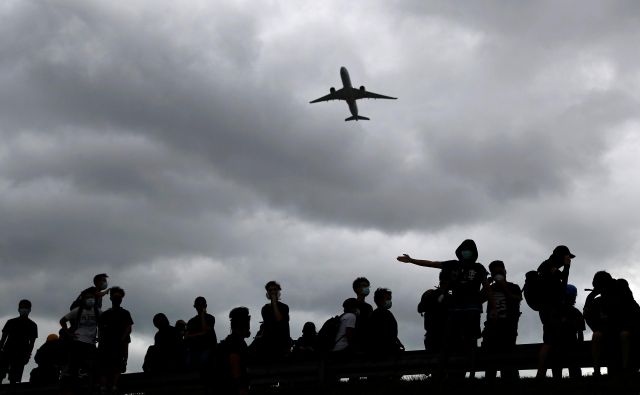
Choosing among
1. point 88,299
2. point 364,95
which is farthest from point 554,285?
point 364,95

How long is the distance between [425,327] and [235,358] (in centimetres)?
573

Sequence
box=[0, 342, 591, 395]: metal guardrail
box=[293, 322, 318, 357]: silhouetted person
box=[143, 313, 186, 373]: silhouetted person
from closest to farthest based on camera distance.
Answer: box=[0, 342, 591, 395]: metal guardrail < box=[293, 322, 318, 357]: silhouetted person < box=[143, 313, 186, 373]: silhouetted person

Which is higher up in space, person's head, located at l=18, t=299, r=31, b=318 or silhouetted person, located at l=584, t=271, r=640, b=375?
person's head, located at l=18, t=299, r=31, b=318

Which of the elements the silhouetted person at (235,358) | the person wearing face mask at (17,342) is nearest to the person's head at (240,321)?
the silhouetted person at (235,358)

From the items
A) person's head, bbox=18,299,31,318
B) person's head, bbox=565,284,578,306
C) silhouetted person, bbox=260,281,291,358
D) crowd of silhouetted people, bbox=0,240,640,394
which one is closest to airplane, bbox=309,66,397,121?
person's head, bbox=18,299,31,318

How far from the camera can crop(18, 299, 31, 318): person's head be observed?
1870 centimetres

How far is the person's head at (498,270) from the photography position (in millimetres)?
14844

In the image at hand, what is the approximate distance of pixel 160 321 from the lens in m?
17.0

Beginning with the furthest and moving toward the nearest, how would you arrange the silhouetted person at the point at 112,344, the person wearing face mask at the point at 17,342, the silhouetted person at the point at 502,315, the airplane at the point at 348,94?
the airplane at the point at 348,94 < the person wearing face mask at the point at 17,342 < the silhouetted person at the point at 112,344 < the silhouetted person at the point at 502,315

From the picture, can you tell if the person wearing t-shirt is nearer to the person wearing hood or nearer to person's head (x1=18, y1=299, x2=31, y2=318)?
person's head (x1=18, y1=299, x2=31, y2=318)

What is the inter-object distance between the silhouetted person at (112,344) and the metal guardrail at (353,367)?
129cm

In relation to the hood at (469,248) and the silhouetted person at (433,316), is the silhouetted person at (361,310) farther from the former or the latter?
the hood at (469,248)

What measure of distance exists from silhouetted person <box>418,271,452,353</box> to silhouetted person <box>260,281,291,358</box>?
234 centimetres

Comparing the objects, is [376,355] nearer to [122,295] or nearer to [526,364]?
[526,364]
